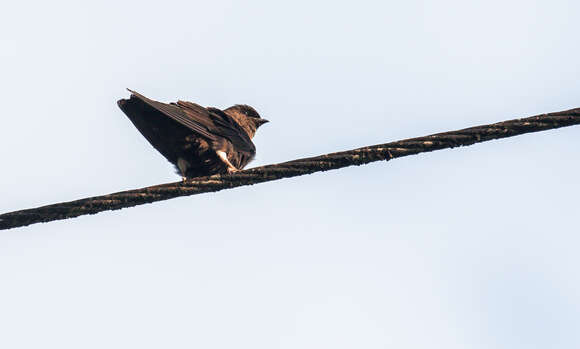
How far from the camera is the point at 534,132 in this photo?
3.77 metres

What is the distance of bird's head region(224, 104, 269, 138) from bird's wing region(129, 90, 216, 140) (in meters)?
1.55

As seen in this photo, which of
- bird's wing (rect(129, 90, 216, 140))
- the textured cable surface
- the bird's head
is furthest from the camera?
the bird's head

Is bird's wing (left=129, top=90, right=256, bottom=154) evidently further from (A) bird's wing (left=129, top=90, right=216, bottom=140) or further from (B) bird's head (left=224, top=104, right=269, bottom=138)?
(B) bird's head (left=224, top=104, right=269, bottom=138)

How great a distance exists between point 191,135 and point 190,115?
0.47ft

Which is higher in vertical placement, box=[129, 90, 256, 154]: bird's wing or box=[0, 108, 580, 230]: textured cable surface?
Result: box=[129, 90, 256, 154]: bird's wing

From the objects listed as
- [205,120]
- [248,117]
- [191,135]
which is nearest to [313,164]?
[191,135]

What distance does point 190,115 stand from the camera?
606cm

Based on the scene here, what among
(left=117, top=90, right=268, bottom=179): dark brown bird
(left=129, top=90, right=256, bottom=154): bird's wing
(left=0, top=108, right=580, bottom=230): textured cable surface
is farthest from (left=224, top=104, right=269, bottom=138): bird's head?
(left=0, top=108, right=580, bottom=230): textured cable surface

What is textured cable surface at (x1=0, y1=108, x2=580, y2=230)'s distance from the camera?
3.74 metres

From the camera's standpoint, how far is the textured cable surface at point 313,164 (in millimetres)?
3738

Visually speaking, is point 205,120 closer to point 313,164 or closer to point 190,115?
point 190,115

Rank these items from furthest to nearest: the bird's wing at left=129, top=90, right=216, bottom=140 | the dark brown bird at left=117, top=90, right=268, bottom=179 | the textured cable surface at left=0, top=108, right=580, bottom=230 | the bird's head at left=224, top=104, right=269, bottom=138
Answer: the bird's head at left=224, top=104, right=269, bottom=138, the dark brown bird at left=117, top=90, right=268, bottom=179, the bird's wing at left=129, top=90, right=216, bottom=140, the textured cable surface at left=0, top=108, right=580, bottom=230

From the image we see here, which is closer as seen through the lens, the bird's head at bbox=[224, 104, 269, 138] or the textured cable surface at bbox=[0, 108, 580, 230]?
the textured cable surface at bbox=[0, 108, 580, 230]

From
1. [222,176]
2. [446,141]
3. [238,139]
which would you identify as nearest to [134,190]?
[222,176]
